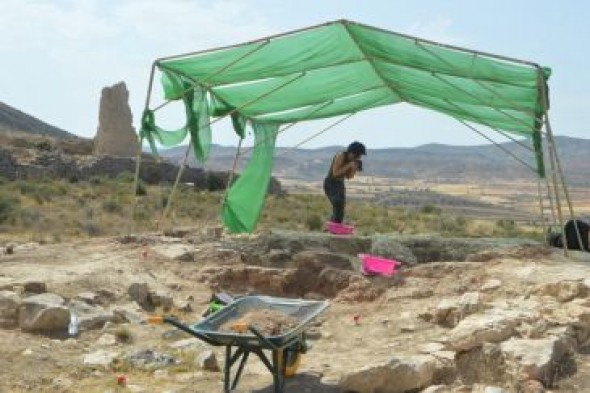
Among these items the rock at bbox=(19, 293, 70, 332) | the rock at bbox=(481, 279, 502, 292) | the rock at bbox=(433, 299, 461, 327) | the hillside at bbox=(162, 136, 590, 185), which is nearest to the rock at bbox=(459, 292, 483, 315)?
the rock at bbox=(433, 299, 461, 327)

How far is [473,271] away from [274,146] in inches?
259

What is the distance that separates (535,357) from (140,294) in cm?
468

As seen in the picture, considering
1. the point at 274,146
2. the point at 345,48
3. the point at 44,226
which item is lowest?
the point at 44,226

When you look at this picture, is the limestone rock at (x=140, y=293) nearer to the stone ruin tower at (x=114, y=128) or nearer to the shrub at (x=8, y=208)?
Answer: the shrub at (x=8, y=208)

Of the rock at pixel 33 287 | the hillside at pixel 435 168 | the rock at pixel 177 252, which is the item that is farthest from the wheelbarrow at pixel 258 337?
the hillside at pixel 435 168

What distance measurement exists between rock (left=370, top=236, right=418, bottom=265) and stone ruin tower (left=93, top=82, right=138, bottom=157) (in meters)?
31.6

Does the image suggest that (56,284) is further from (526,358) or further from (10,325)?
(526,358)

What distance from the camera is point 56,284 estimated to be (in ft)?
28.6

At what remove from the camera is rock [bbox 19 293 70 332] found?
24.8 ft

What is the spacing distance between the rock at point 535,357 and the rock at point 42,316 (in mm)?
4094

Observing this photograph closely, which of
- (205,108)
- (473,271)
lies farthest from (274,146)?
(473,271)

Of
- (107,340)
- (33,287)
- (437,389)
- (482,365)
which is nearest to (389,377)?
(437,389)

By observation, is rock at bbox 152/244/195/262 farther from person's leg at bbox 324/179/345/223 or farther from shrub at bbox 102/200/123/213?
shrub at bbox 102/200/123/213

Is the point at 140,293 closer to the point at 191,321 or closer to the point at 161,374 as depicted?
the point at 191,321
